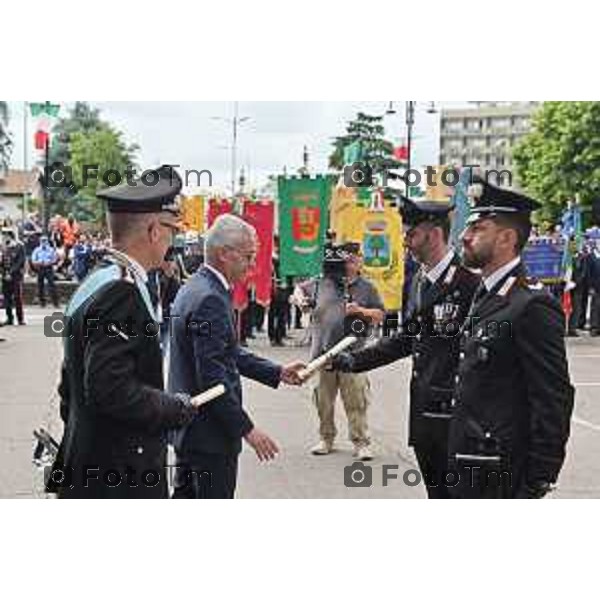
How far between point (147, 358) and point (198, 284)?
74 cm

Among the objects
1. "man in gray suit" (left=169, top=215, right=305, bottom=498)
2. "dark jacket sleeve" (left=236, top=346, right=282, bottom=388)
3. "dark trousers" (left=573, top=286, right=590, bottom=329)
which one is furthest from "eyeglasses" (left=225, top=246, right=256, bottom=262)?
"dark trousers" (left=573, top=286, right=590, bottom=329)

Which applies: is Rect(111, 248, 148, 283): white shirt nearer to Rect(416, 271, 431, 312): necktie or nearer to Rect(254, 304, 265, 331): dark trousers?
Rect(416, 271, 431, 312): necktie

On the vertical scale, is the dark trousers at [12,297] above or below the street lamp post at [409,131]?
below

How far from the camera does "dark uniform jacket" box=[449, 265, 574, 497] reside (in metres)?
3.47

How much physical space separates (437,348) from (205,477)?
1109 mm

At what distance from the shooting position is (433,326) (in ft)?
14.5

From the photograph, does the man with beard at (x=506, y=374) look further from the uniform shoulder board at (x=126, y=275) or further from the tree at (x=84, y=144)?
the tree at (x=84, y=144)

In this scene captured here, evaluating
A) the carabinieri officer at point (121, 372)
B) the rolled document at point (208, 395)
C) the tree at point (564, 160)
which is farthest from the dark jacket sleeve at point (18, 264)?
the carabinieri officer at point (121, 372)

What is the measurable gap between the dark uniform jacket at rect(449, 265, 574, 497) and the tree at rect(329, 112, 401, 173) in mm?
2126

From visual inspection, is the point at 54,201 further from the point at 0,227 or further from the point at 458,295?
the point at 0,227

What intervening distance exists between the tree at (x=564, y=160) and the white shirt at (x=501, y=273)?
8.68 feet

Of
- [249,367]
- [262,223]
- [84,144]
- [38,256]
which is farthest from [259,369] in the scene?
[38,256]

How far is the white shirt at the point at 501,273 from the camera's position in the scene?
12.3 ft

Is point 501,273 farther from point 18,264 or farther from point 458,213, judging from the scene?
point 18,264
